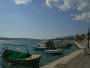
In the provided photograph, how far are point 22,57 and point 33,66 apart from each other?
3.25 metres

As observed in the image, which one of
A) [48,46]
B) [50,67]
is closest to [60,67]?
[50,67]

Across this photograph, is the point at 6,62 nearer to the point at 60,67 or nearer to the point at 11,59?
the point at 11,59

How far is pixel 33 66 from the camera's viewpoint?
3562 centimetres

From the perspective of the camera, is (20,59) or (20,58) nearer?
(20,59)

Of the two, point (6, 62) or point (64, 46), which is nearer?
point (6, 62)

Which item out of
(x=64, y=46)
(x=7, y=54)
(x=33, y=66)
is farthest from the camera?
(x=64, y=46)

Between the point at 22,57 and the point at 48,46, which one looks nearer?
the point at 22,57

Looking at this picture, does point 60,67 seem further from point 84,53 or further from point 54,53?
point 54,53

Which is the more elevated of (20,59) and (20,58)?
(20,58)

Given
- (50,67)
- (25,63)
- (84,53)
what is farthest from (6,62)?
(50,67)

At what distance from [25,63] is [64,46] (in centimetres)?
6270

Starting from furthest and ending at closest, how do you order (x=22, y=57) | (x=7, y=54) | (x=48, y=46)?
(x=48, y=46) → (x=7, y=54) → (x=22, y=57)

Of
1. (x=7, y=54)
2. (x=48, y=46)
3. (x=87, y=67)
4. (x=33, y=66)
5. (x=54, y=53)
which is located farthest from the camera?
(x=48, y=46)

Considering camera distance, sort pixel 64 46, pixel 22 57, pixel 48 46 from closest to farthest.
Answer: pixel 22 57, pixel 48 46, pixel 64 46
